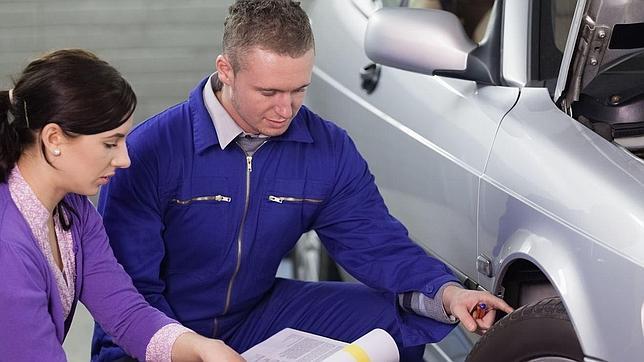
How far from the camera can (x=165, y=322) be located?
8.83 feet

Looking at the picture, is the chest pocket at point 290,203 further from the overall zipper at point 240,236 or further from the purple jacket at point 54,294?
the purple jacket at point 54,294

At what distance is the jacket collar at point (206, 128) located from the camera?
2.96 m

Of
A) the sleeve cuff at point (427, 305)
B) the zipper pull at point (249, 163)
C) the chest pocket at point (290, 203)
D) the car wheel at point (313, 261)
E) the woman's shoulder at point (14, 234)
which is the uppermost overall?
the woman's shoulder at point (14, 234)

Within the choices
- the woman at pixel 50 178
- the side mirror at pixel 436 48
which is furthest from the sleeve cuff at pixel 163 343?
the side mirror at pixel 436 48

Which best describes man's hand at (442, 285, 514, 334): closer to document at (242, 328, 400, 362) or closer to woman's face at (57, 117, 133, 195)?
document at (242, 328, 400, 362)

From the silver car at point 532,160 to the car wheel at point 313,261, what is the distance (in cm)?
111

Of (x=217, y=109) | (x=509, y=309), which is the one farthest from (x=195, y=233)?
(x=509, y=309)

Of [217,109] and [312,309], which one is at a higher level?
[217,109]

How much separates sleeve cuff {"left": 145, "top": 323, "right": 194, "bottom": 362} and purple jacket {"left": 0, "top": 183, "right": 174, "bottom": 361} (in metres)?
0.02

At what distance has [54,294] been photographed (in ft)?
8.23

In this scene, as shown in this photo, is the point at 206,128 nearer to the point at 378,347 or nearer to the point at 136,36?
the point at 378,347

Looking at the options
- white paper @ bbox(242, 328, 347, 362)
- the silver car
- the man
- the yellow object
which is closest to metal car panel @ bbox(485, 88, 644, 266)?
the silver car

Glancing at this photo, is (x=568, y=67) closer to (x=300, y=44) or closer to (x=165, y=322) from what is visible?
(x=300, y=44)

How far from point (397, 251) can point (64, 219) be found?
88cm
